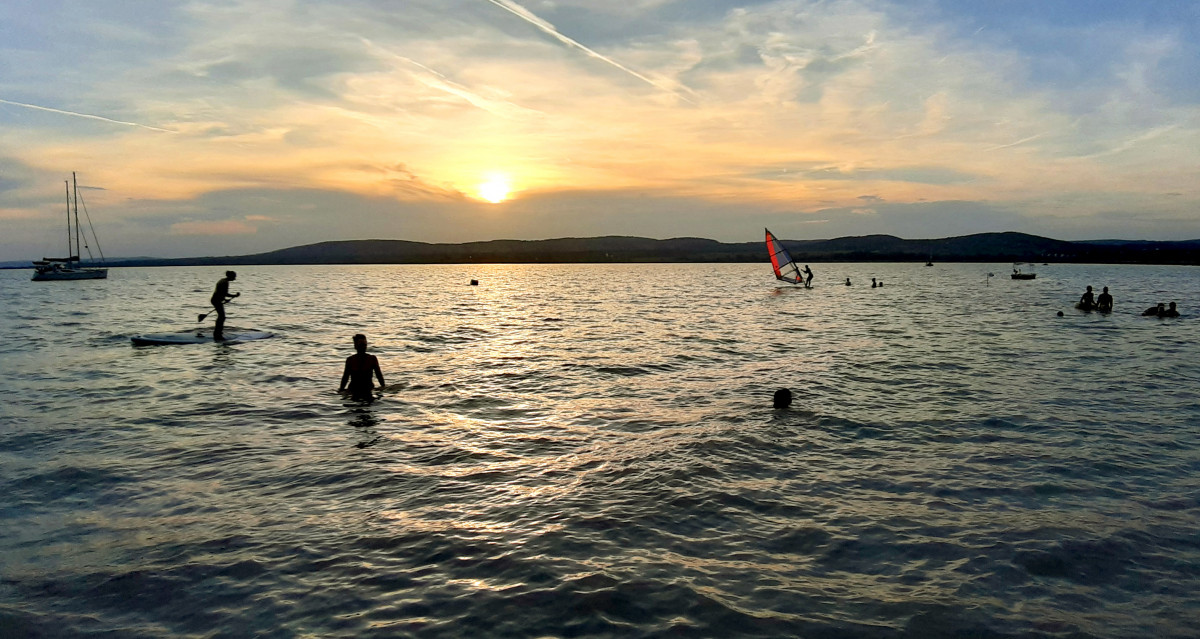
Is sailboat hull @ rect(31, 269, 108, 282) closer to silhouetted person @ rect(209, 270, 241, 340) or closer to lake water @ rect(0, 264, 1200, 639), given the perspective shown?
silhouetted person @ rect(209, 270, 241, 340)

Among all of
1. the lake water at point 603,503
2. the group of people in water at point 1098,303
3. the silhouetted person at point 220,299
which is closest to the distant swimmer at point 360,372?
the lake water at point 603,503

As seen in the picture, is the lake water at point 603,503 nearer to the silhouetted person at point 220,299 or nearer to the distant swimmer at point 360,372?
the distant swimmer at point 360,372

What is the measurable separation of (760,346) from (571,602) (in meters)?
23.0

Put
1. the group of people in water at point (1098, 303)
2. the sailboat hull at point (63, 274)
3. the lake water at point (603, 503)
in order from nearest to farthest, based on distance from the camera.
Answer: the lake water at point (603, 503) → the group of people in water at point (1098, 303) → the sailboat hull at point (63, 274)

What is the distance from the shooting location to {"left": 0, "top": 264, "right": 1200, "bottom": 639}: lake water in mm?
6672

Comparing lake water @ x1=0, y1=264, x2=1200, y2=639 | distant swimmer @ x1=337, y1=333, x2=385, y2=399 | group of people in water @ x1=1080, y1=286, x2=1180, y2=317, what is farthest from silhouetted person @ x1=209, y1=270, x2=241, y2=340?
group of people in water @ x1=1080, y1=286, x2=1180, y2=317

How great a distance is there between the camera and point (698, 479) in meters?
10.8

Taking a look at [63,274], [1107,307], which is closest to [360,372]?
[1107,307]

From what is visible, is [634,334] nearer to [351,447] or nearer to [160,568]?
[351,447]

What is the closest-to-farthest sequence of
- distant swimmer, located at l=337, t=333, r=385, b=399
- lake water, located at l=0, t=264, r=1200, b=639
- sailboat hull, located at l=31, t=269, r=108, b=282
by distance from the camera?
1. lake water, located at l=0, t=264, r=1200, b=639
2. distant swimmer, located at l=337, t=333, r=385, b=399
3. sailboat hull, located at l=31, t=269, r=108, b=282

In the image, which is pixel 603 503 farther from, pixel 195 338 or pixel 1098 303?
pixel 1098 303

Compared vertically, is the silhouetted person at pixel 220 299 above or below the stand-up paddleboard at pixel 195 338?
above

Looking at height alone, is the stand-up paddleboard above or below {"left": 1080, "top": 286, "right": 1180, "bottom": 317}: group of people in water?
below

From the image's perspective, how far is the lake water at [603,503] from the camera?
667 cm
